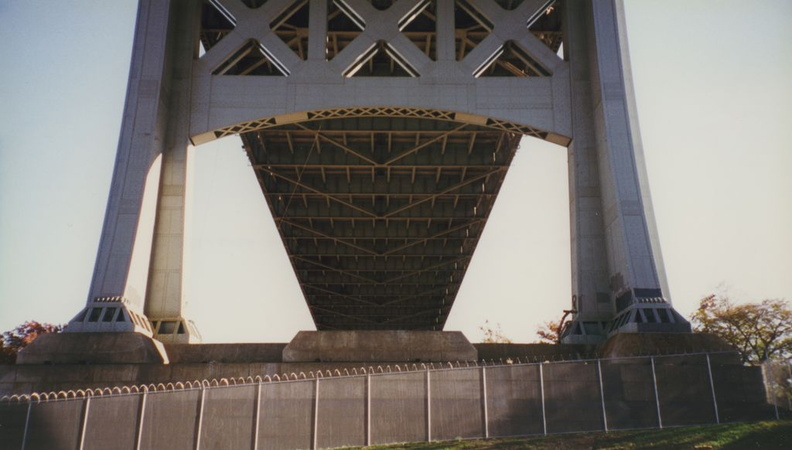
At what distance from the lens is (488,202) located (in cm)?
5347

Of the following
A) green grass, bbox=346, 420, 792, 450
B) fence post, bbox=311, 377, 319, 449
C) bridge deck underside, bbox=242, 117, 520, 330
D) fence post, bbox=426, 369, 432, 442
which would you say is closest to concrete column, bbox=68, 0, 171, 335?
fence post, bbox=311, 377, 319, 449

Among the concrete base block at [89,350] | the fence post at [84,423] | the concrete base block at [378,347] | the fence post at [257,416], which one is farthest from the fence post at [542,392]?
the concrete base block at [89,350]

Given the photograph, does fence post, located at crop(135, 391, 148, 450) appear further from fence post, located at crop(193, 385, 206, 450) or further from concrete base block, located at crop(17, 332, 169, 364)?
concrete base block, located at crop(17, 332, 169, 364)

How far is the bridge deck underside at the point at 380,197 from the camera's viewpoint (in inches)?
1754

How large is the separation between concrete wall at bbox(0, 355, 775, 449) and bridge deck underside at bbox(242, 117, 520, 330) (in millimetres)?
24559

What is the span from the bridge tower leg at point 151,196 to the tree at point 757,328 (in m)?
37.8

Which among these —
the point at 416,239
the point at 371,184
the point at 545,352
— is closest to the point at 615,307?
the point at 545,352

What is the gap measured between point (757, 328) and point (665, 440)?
41062 mm

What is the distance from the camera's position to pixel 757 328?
52.3 m

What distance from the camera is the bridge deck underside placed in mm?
44562

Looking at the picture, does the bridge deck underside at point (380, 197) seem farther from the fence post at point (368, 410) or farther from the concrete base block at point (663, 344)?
the fence post at point (368, 410)

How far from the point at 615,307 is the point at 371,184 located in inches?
1085

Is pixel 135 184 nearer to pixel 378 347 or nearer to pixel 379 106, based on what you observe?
pixel 379 106

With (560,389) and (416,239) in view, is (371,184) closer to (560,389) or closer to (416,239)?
(416,239)
